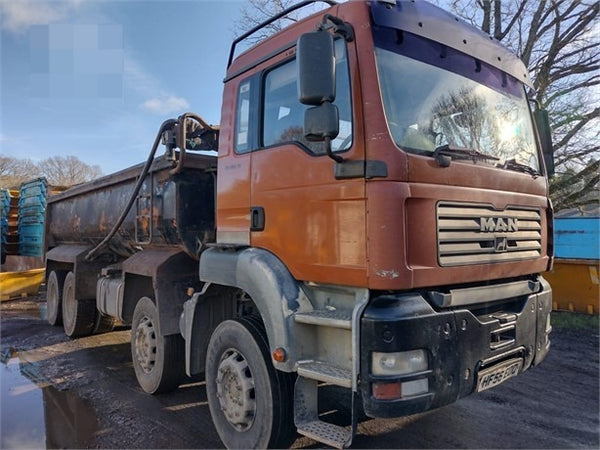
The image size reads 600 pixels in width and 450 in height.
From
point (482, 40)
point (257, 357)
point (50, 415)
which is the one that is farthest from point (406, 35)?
point (50, 415)

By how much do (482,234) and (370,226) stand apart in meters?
0.89

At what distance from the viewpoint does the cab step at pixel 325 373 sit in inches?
99.1

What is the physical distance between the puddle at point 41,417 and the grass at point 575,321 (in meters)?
7.27

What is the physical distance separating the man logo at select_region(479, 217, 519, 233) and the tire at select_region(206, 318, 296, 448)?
1.69 meters

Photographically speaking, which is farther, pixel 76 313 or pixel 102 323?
pixel 102 323

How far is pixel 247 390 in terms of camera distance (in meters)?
3.14

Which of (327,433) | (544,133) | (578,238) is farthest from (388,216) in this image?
(578,238)

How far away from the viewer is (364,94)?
2.66m

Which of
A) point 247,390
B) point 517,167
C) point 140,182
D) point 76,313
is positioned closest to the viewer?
point 247,390

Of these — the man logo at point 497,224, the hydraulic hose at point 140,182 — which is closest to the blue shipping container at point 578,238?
the man logo at point 497,224

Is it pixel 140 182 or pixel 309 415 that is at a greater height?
pixel 140 182

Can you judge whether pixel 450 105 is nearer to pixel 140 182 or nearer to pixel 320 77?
pixel 320 77

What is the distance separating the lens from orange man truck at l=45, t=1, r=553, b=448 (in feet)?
8.19

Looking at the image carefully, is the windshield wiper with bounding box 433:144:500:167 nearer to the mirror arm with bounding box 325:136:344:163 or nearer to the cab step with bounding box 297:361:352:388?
the mirror arm with bounding box 325:136:344:163
